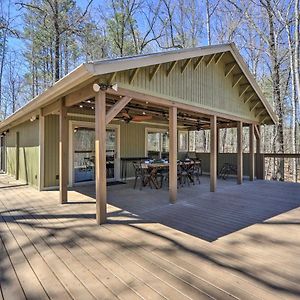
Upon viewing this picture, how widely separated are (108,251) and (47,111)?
15.5 ft

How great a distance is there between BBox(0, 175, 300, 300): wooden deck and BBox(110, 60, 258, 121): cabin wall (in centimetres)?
254

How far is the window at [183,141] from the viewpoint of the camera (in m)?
12.1

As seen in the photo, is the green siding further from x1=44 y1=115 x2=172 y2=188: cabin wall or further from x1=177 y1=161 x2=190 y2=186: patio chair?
x1=177 y1=161 x2=190 y2=186: patio chair

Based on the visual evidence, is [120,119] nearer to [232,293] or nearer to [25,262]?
[25,262]

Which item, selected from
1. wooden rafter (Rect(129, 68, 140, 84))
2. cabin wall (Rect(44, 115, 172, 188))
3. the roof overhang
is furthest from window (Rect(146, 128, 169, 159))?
wooden rafter (Rect(129, 68, 140, 84))

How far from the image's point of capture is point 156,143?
10.7 meters

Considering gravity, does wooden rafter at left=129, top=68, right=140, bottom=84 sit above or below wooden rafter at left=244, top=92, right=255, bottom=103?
below

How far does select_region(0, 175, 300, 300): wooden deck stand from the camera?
7.22ft

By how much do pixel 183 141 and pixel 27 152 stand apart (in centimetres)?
717

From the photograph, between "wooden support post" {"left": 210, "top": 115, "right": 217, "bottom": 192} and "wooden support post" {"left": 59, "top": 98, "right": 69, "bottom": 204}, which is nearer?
"wooden support post" {"left": 59, "top": 98, "right": 69, "bottom": 204}

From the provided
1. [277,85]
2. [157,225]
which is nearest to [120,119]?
[157,225]

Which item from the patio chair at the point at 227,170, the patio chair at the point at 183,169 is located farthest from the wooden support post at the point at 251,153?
the patio chair at the point at 183,169

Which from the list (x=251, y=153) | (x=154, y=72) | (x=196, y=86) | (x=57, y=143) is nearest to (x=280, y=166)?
(x=251, y=153)


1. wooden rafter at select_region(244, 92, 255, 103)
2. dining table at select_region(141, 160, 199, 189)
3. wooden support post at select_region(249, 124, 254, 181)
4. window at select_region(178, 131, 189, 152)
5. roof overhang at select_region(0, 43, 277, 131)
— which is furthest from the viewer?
window at select_region(178, 131, 189, 152)
